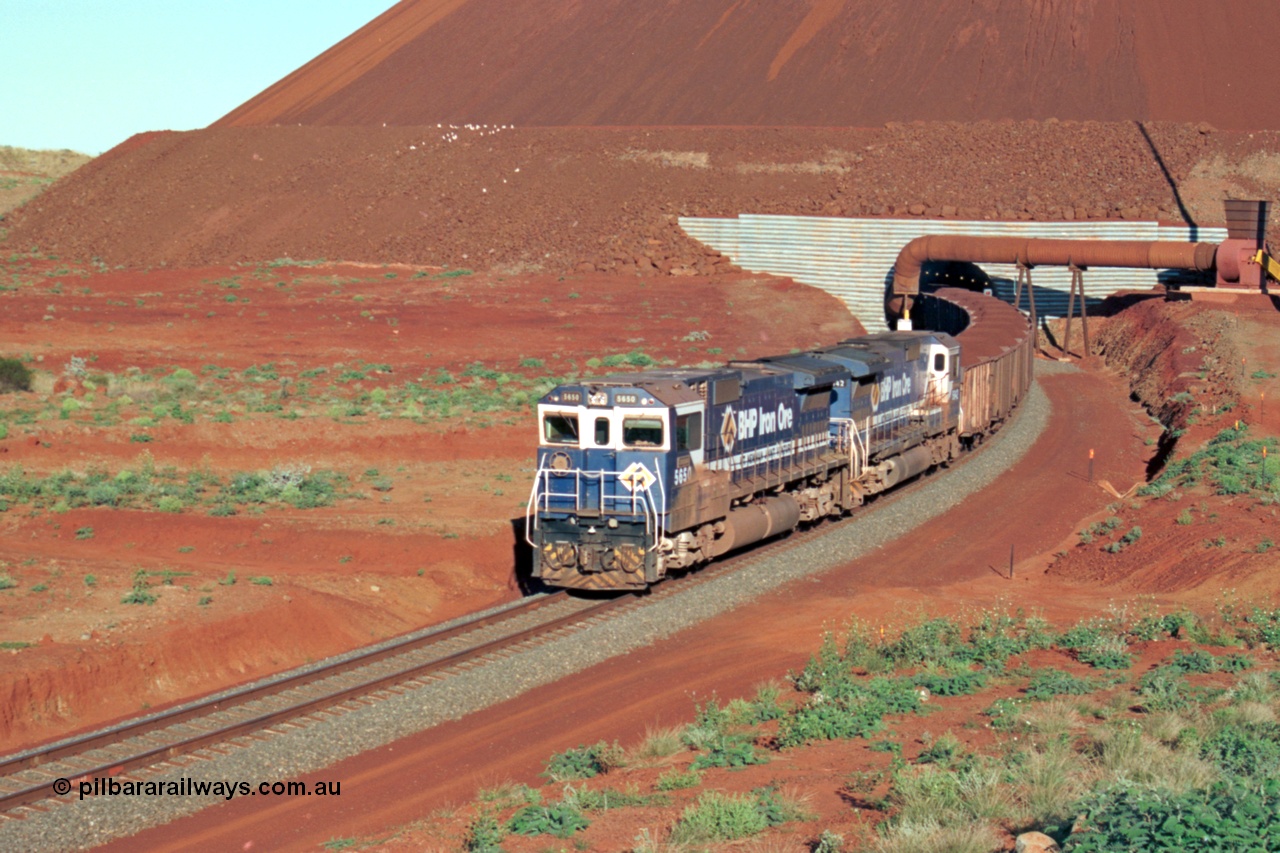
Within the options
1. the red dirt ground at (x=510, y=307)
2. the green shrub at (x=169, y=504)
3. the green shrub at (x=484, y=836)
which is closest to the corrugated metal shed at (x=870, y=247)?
the red dirt ground at (x=510, y=307)

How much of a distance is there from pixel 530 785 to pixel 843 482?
15.6 metres

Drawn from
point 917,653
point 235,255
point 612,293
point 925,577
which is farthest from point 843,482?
point 235,255

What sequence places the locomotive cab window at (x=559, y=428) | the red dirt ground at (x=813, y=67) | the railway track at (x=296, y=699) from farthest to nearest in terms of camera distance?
1. the red dirt ground at (x=813, y=67)
2. the locomotive cab window at (x=559, y=428)
3. the railway track at (x=296, y=699)

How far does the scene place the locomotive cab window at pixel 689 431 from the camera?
22.3m

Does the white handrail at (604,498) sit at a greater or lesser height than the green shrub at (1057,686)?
greater

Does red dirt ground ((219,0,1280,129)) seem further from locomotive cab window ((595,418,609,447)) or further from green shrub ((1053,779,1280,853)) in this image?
green shrub ((1053,779,1280,853))

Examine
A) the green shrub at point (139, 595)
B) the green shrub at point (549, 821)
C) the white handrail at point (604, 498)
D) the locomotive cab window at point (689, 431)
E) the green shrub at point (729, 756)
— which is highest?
the locomotive cab window at point (689, 431)

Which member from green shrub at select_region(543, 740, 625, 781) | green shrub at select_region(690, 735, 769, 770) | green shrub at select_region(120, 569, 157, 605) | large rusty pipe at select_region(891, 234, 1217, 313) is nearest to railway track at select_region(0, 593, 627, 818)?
green shrub at select_region(120, 569, 157, 605)

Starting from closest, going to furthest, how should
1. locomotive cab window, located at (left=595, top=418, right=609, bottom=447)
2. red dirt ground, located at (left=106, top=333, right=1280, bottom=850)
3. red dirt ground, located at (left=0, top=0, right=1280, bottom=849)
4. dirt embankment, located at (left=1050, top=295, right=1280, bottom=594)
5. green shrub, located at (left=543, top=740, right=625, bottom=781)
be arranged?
1. red dirt ground, located at (left=106, top=333, right=1280, bottom=850)
2. green shrub, located at (left=543, top=740, right=625, bottom=781)
3. red dirt ground, located at (left=0, top=0, right=1280, bottom=849)
4. locomotive cab window, located at (left=595, top=418, right=609, bottom=447)
5. dirt embankment, located at (left=1050, top=295, right=1280, bottom=594)

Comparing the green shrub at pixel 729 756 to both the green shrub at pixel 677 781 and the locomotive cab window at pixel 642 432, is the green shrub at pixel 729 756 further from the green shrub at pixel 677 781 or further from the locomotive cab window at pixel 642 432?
the locomotive cab window at pixel 642 432

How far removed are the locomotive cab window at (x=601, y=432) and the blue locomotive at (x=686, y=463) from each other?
0.02 metres

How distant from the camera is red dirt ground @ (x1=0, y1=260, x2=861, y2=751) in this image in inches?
818

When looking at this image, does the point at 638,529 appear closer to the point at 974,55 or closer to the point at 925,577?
the point at 925,577

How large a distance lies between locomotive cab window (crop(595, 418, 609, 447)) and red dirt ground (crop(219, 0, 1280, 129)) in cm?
7737
